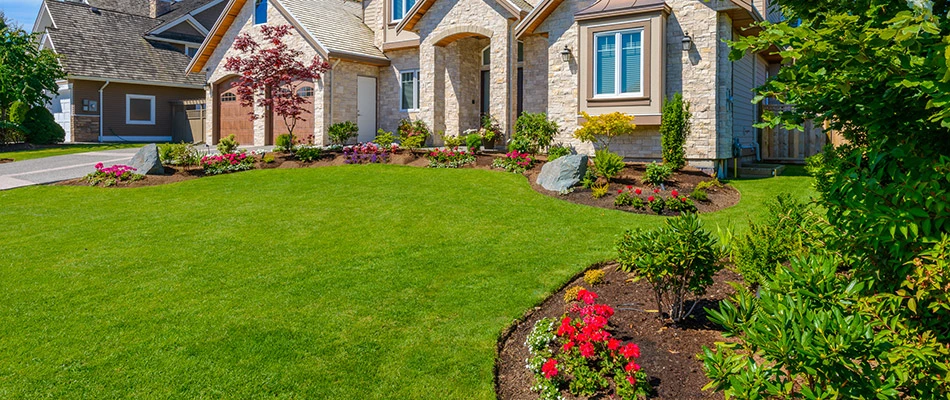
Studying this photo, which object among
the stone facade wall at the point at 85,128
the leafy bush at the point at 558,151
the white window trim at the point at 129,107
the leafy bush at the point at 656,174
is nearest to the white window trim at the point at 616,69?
the leafy bush at the point at 558,151

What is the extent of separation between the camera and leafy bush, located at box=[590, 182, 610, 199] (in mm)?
11031

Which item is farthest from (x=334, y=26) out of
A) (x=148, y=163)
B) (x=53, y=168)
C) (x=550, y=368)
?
(x=550, y=368)

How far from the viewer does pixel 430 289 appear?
6141mm

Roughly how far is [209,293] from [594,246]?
444cm

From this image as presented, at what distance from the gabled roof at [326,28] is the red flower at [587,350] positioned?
17081 mm

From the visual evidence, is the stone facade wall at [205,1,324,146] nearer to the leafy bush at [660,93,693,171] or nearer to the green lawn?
the green lawn

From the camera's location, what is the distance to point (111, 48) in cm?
2927

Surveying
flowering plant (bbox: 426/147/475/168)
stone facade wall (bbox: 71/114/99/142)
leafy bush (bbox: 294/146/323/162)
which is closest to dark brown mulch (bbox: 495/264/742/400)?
flowering plant (bbox: 426/147/475/168)

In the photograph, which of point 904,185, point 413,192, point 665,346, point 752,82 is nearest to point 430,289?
point 665,346

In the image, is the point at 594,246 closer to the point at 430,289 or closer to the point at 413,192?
the point at 430,289

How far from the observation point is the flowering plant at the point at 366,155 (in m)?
16.0

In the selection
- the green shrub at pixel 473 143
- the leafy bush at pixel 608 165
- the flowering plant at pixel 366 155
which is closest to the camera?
the leafy bush at pixel 608 165

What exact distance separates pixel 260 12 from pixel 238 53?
5.88 ft

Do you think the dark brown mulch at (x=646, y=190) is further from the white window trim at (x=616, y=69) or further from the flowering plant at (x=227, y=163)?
the flowering plant at (x=227, y=163)
